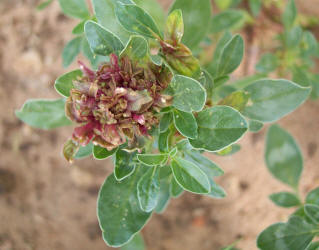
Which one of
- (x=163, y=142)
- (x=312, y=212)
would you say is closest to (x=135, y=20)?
(x=163, y=142)

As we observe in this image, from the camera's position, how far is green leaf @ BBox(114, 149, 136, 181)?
1.17 metres

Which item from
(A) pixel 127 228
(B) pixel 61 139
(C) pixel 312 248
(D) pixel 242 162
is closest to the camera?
(A) pixel 127 228

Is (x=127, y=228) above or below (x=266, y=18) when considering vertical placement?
below

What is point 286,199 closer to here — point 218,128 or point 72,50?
point 218,128

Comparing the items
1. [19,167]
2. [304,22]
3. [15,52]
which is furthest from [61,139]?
[304,22]

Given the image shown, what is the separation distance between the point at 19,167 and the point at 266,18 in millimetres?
2351

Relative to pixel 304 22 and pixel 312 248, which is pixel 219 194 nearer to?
pixel 312 248

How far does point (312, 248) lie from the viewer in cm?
137

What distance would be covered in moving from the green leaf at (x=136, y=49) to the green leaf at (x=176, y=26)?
0.34ft

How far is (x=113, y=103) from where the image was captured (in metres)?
1.00

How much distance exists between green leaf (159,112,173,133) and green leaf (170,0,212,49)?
423mm

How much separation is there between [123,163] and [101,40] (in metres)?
0.41

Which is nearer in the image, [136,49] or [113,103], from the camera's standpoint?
[113,103]

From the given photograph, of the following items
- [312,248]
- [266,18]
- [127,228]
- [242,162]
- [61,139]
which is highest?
[266,18]
